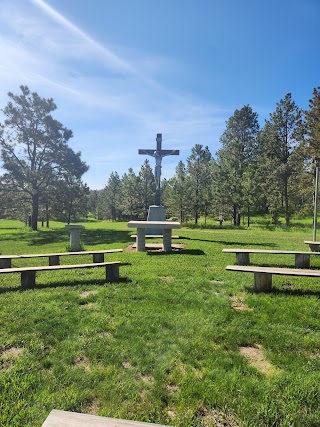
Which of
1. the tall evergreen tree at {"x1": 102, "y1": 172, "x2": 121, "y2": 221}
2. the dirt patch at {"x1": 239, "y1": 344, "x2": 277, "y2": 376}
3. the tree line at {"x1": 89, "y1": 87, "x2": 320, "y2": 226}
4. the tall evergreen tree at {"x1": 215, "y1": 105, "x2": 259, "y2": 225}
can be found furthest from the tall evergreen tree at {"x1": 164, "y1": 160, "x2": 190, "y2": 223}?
the dirt patch at {"x1": 239, "y1": 344, "x2": 277, "y2": 376}

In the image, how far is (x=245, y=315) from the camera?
436 centimetres

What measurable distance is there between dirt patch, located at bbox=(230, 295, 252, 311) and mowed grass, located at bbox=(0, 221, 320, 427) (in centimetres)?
2

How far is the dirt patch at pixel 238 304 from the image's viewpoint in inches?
186

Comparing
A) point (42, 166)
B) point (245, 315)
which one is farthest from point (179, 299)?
point (42, 166)

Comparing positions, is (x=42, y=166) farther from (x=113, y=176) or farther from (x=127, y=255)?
(x=113, y=176)

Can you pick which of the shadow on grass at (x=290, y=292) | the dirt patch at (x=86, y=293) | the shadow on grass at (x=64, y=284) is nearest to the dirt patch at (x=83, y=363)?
the dirt patch at (x=86, y=293)

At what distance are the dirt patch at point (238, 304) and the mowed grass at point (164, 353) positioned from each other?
2cm

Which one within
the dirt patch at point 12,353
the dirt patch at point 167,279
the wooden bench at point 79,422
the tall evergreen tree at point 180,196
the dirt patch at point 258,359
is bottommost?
the dirt patch at point 12,353

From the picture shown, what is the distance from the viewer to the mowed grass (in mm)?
2512

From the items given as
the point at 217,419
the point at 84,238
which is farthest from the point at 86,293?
the point at 84,238

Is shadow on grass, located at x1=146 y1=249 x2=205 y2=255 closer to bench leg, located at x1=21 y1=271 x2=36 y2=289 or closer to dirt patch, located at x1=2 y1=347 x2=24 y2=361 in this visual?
bench leg, located at x1=21 y1=271 x2=36 y2=289

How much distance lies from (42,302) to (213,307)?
2.85 m

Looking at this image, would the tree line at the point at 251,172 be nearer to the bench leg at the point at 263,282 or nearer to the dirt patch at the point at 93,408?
the bench leg at the point at 263,282

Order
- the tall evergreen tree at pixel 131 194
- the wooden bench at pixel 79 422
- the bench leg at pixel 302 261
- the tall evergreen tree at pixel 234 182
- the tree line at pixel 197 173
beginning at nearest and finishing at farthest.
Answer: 1. the wooden bench at pixel 79 422
2. the bench leg at pixel 302 261
3. the tree line at pixel 197 173
4. the tall evergreen tree at pixel 234 182
5. the tall evergreen tree at pixel 131 194
